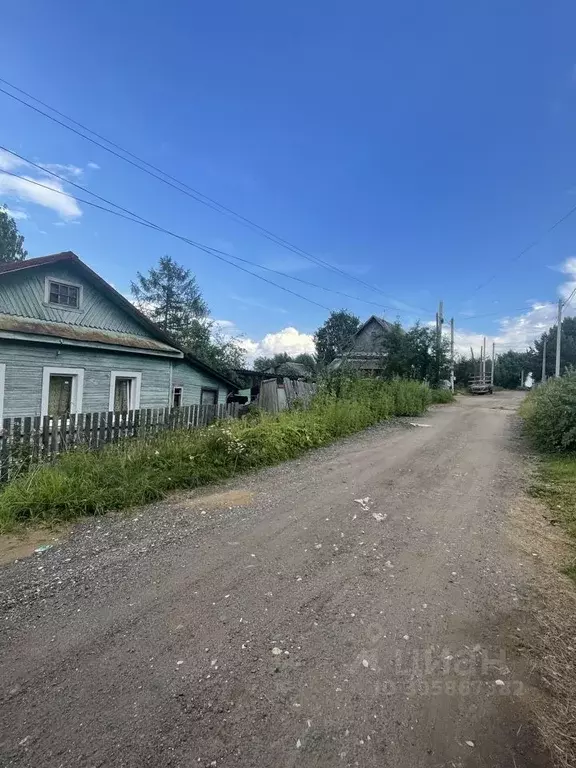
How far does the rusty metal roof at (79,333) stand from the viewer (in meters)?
8.85

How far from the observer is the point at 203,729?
1.71 metres

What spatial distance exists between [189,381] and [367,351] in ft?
54.6

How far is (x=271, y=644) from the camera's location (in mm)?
2248

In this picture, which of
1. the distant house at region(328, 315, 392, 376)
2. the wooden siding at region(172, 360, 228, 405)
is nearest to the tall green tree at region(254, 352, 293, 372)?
the distant house at region(328, 315, 392, 376)

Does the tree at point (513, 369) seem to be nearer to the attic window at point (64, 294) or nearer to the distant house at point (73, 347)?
the distant house at point (73, 347)

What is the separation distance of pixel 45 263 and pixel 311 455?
802cm

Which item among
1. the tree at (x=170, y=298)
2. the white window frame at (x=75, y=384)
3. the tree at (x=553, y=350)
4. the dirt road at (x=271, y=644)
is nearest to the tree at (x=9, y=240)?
the tree at (x=170, y=298)

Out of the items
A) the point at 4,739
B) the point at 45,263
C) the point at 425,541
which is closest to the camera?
the point at 4,739

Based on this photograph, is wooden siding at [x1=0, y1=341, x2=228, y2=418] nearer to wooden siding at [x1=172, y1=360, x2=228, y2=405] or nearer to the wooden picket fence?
wooden siding at [x1=172, y1=360, x2=228, y2=405]

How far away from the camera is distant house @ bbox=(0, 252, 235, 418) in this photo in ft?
29.7

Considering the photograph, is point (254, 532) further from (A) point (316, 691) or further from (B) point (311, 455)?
(B) point (311, 455)

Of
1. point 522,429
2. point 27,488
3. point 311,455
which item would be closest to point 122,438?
point 27,488

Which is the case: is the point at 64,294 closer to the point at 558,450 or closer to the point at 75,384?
the point at 75,384

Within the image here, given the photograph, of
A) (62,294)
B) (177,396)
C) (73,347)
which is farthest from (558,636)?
(177,396)
